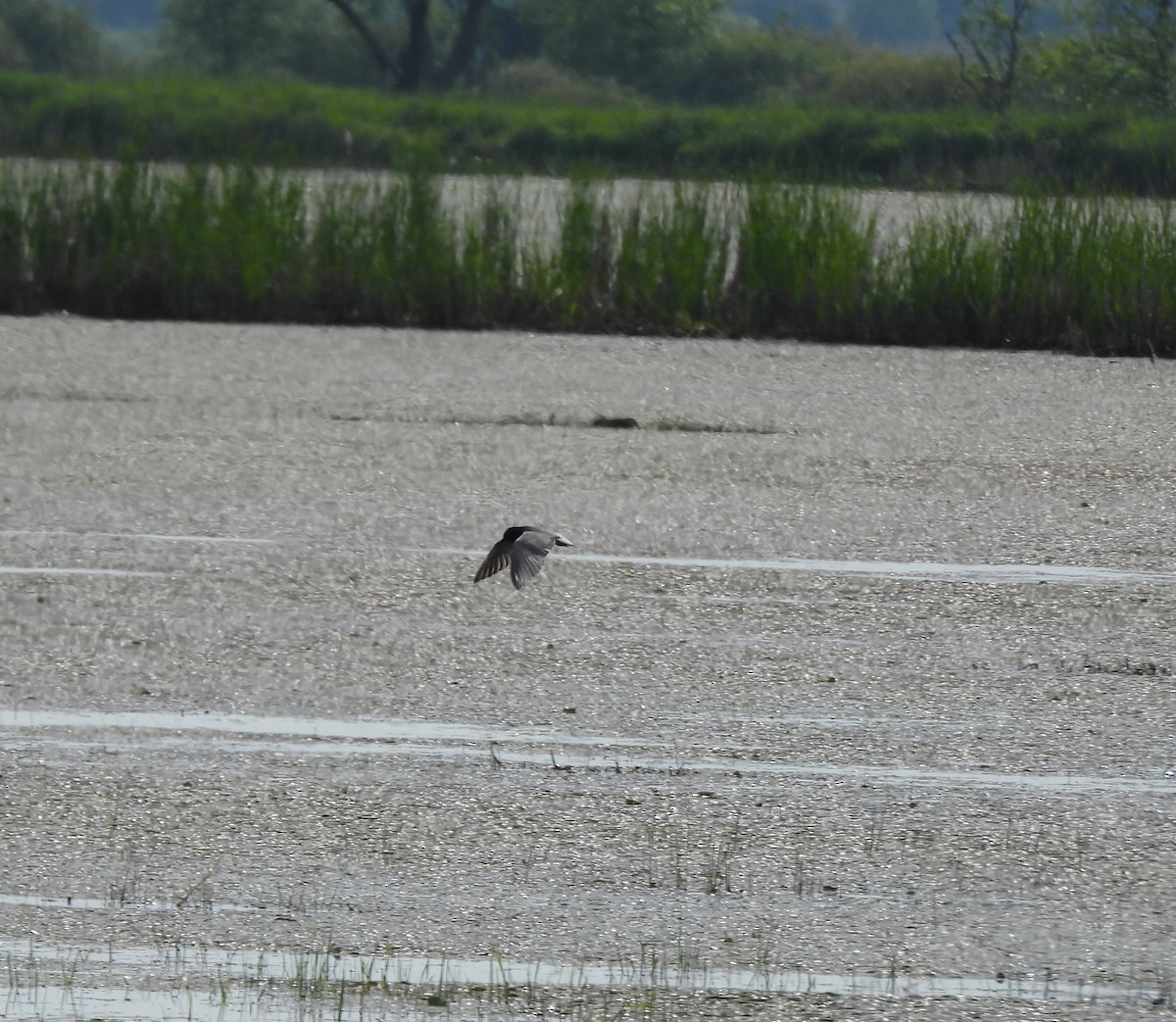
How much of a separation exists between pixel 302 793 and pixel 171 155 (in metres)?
10.8

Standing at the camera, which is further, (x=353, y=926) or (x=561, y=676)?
(x=561, y=676)

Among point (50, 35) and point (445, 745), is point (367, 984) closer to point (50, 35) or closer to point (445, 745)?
point (445, 745)

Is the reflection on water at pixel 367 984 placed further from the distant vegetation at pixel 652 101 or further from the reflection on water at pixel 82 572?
the distant vegetation at pixel 652 101

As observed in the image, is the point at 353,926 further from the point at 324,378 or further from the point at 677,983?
the point at 324,378

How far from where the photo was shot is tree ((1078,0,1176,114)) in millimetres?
31297

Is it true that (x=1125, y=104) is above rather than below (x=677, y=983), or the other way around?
above

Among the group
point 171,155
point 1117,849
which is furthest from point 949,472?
point 171,155

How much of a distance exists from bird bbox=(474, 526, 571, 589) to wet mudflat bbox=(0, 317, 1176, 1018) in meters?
0.31

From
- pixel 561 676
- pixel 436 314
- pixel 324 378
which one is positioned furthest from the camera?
pixel 436 314

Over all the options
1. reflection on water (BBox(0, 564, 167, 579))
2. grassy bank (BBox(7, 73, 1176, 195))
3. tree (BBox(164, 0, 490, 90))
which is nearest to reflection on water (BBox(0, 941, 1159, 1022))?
reflection on water (BBox(0, 564, 167, 579))

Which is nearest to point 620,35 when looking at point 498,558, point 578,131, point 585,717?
point 578,131

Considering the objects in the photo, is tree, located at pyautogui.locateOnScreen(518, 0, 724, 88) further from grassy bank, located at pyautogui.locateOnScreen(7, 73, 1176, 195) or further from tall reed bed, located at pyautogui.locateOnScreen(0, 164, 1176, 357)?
tall reed bed, located at pyautogui.locateOnScreen(0, 164, 1176, 357)

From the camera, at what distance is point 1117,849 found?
12.8ft

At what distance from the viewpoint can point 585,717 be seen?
468cm
